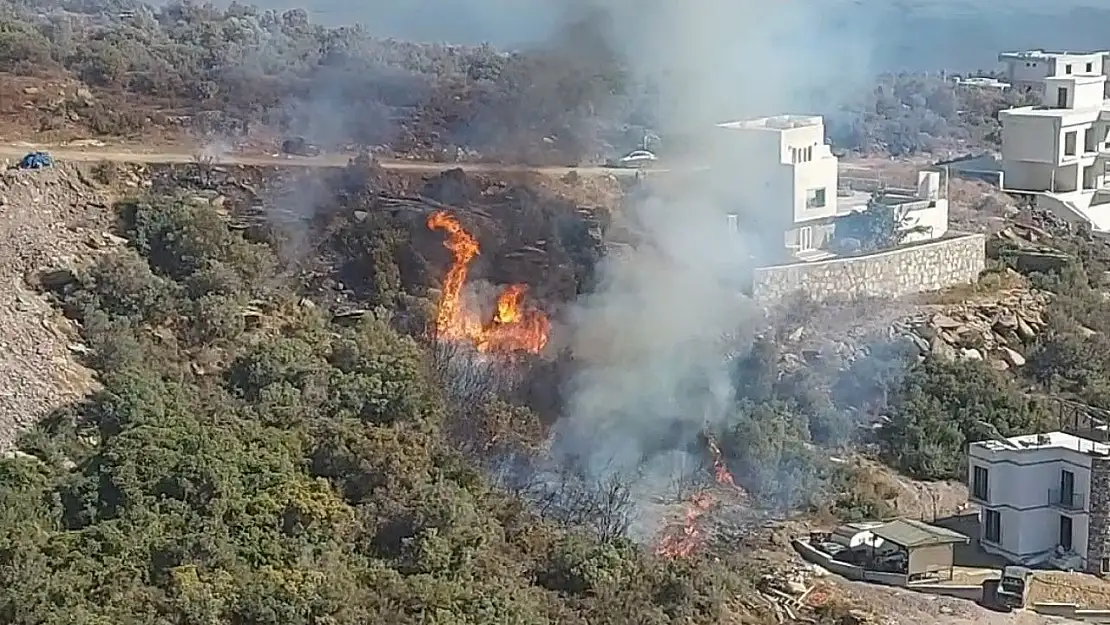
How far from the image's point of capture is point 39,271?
19.5m

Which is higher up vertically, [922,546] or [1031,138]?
[1031,138]

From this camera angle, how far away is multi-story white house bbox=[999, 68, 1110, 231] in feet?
103

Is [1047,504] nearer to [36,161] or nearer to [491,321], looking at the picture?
[491,321]

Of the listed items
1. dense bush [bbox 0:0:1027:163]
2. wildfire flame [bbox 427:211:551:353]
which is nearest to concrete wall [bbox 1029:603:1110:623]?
wildfire flame [bbox 427:211:551:353]

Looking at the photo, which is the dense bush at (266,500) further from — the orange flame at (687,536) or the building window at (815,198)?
the building window at (815,198)

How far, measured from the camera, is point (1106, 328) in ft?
83.0

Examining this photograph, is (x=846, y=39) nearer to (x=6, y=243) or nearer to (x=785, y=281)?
(x=785, y=281)

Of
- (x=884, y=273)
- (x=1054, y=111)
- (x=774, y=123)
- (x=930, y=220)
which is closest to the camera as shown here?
(x=884, y=273)

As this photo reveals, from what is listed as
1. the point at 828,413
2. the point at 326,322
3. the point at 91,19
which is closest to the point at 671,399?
the point at 828,413

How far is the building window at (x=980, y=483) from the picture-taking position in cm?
1956

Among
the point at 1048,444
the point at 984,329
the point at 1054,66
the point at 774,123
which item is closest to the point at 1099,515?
the point at 1048,444

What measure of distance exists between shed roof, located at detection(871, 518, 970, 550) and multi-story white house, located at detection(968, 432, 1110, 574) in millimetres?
684

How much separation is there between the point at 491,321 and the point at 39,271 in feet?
18.8

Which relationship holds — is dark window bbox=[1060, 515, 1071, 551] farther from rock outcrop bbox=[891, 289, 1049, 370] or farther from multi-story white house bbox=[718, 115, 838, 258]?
multi-story white house bbox=[718, 115, 838, 258]
